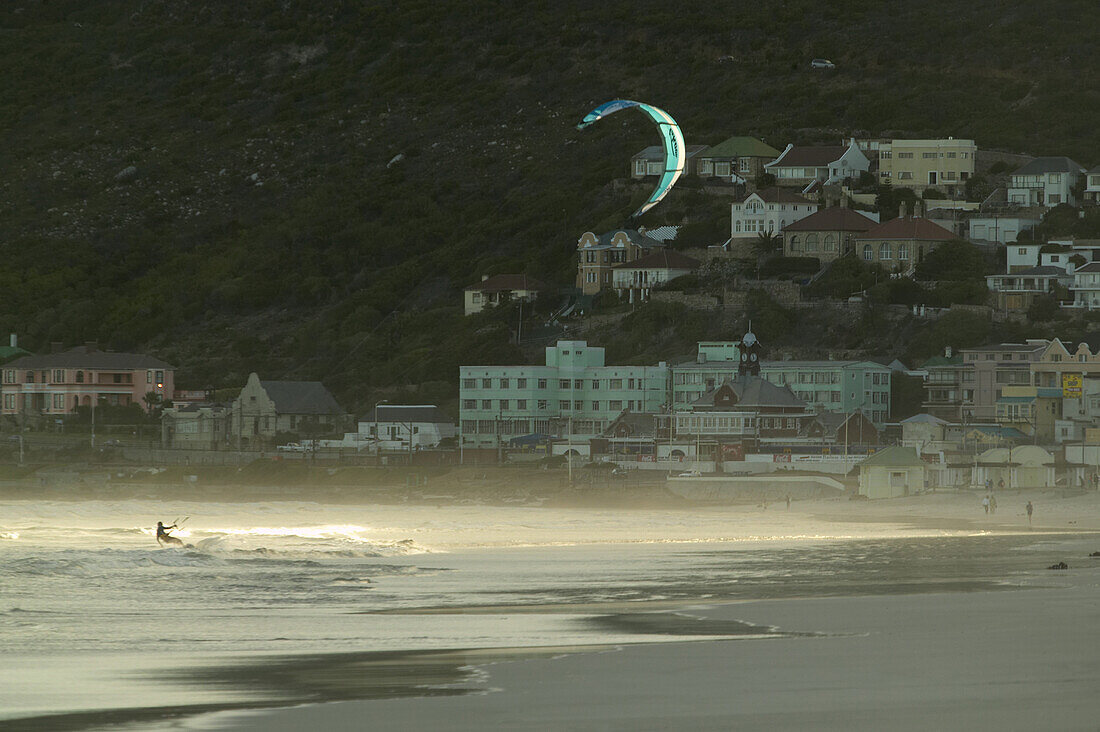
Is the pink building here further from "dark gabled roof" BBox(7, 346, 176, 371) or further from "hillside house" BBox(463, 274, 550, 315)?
"hillside house" BBox(463, 274, 550, 315)

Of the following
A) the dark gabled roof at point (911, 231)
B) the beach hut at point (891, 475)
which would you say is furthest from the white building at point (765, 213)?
the beach hut at point (891, 475)

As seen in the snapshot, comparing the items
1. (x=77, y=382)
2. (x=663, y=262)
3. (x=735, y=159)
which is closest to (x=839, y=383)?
(x=663, y=262)

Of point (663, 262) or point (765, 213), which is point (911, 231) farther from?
point (663, 262)

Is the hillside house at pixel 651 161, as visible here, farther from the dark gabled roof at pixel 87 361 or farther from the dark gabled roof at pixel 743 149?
the dark gabled roof at pixel 87 361

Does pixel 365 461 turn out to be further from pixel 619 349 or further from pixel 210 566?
pixel 210 566

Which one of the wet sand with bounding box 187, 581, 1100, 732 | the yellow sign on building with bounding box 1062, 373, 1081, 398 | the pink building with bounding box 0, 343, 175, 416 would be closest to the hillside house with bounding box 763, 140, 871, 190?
the yellow sign on building with bounding box 1062, 373, 1081, 398

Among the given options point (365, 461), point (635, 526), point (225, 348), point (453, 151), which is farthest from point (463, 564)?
point (453, 151)
